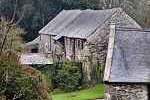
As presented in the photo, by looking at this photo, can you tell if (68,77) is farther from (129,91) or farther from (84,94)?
(129,91)

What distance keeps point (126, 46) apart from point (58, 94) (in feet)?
56.1

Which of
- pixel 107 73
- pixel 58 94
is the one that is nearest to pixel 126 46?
pixel 107 73

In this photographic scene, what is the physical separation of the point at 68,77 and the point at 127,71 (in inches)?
766

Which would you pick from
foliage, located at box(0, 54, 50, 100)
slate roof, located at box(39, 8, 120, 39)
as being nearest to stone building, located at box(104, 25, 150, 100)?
foliage, located at box(0, 54, 50, 100)

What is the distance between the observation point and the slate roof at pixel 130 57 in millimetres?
23109

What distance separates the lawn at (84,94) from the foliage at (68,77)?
1.70m

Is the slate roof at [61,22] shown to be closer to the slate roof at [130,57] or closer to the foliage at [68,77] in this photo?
the foliage at [68,77]

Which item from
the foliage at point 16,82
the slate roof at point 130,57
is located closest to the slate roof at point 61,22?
the slate roof at point 130,57

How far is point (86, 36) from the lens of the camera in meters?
44.1

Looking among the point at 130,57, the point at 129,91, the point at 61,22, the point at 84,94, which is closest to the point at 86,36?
the point at 84,94

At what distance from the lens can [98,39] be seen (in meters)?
44.9

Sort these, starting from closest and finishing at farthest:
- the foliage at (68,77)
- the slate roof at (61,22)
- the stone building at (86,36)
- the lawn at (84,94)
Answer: the lawn at (84,94) → the foliage at (68,77) → the stone building at (86,36) → the slate roof at (61,22)

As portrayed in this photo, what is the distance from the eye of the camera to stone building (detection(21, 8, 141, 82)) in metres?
44.5

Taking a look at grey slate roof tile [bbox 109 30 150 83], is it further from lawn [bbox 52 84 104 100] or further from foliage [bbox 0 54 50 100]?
lawn [bbox 52 84 104 100]
